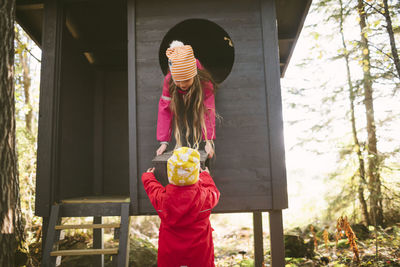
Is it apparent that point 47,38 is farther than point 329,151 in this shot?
No

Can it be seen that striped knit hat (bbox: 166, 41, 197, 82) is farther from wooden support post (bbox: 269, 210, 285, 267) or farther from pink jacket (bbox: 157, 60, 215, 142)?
wooden support post (bbox: 269, 210, 285, 267)

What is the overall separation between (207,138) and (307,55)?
6205 mm

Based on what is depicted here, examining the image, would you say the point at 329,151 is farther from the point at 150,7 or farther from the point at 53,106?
the point at 53,106

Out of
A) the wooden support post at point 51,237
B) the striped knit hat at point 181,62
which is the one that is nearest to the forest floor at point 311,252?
the wooden support post at point 51,237

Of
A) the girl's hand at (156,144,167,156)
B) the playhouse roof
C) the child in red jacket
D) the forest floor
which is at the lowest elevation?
the forest floor

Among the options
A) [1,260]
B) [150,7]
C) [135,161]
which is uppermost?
[150,7]

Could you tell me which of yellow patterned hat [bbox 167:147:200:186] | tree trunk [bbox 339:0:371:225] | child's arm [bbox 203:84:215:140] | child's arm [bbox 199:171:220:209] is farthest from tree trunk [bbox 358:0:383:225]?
yellow patterned hat [bbox 167:147:200:186]

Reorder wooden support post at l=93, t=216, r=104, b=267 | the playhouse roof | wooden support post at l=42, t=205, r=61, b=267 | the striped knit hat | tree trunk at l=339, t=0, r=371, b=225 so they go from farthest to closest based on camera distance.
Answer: tree trunk at l=339, t=0, r=371, b=225
wooden support post at l=93, t=216, r=104, b=267
the playhouse roof
wooden support post at l=42, t=205, r=61, b=267
the striped knit hat

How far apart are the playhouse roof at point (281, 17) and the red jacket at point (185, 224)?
327cm

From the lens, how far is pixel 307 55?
8109mm

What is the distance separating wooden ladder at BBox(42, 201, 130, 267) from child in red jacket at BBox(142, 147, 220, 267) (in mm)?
922

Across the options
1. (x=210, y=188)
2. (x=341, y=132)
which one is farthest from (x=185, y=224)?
(x=341, y=132)

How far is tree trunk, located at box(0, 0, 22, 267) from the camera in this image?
307 centimetres

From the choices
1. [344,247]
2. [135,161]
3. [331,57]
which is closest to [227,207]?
[135,161]
